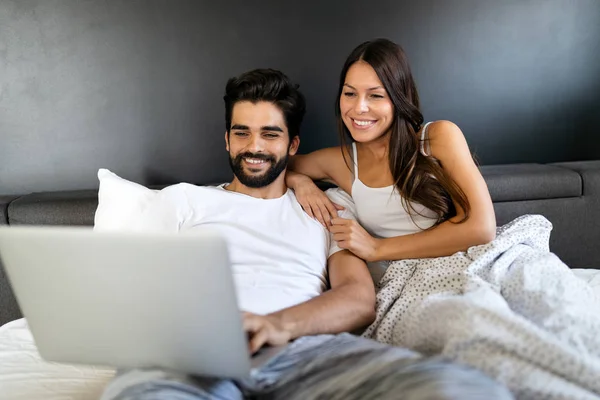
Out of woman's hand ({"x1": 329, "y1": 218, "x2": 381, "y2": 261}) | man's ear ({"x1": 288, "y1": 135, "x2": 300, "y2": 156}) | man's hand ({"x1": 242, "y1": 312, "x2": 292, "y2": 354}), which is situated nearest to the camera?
man's hand ({"x1": 242, "y1": 312, "x2": 292, "y2": 354})

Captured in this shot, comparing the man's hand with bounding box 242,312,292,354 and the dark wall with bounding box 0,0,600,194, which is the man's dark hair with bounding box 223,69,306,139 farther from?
the man's hand with bounding box 242,312,292,354

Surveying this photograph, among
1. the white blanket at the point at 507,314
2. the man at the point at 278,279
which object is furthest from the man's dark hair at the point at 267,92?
the white blanket at the point at 507,314

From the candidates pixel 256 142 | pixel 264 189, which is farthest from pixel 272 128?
pixel 264 189

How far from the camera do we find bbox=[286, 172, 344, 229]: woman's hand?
171cm

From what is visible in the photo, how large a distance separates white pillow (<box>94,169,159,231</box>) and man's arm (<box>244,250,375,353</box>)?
0.57m

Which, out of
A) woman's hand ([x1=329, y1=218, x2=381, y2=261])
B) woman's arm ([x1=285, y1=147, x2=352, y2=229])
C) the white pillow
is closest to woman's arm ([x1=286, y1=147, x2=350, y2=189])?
woman's arm ([x1=285, y1=147, x2=352, y2=229])

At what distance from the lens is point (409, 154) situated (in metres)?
1.72

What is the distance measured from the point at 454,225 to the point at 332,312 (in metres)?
0.47

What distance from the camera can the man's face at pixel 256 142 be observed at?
5.51 feet

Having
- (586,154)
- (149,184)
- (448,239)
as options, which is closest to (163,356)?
(448,239)

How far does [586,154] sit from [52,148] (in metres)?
2.12

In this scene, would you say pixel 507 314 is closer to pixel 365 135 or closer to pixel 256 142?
pixel 365 135

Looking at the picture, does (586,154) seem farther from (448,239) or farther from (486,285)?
(486,285)

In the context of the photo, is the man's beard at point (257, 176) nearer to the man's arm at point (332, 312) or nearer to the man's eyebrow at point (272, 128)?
the man's eyebrow at point (272, 128)
